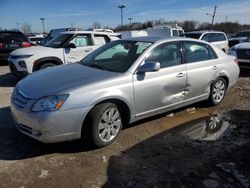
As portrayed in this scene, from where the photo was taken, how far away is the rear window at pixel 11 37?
1232 centimetres

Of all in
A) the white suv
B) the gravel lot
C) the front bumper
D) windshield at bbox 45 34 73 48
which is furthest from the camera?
windshield at bbox 45 34 73 48

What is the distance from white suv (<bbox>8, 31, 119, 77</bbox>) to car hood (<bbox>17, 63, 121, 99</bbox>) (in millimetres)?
3539

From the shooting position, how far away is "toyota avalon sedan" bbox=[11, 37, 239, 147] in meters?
3.77

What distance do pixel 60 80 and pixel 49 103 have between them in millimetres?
582

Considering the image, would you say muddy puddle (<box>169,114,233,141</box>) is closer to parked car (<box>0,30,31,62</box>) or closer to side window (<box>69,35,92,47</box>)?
side window (<box>69,35,92,47</box>)

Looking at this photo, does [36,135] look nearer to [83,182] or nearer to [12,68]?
[83,182]

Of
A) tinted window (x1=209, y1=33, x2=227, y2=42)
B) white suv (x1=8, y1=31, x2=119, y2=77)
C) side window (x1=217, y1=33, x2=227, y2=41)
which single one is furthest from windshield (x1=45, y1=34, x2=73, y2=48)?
side window (x1=217, y1=33, x2=227, y2=41)

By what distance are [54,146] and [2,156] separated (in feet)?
2.36

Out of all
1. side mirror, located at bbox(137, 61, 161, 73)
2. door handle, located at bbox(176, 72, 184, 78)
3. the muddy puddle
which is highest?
side mirror, located at bbox(137, 61, 161, 73)

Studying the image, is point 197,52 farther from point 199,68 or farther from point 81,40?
point 81,40

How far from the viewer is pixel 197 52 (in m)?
5.64

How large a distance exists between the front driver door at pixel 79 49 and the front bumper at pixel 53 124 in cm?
492

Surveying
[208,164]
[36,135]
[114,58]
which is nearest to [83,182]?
[36,135]

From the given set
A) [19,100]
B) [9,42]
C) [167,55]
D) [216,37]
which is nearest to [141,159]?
[19,100]
